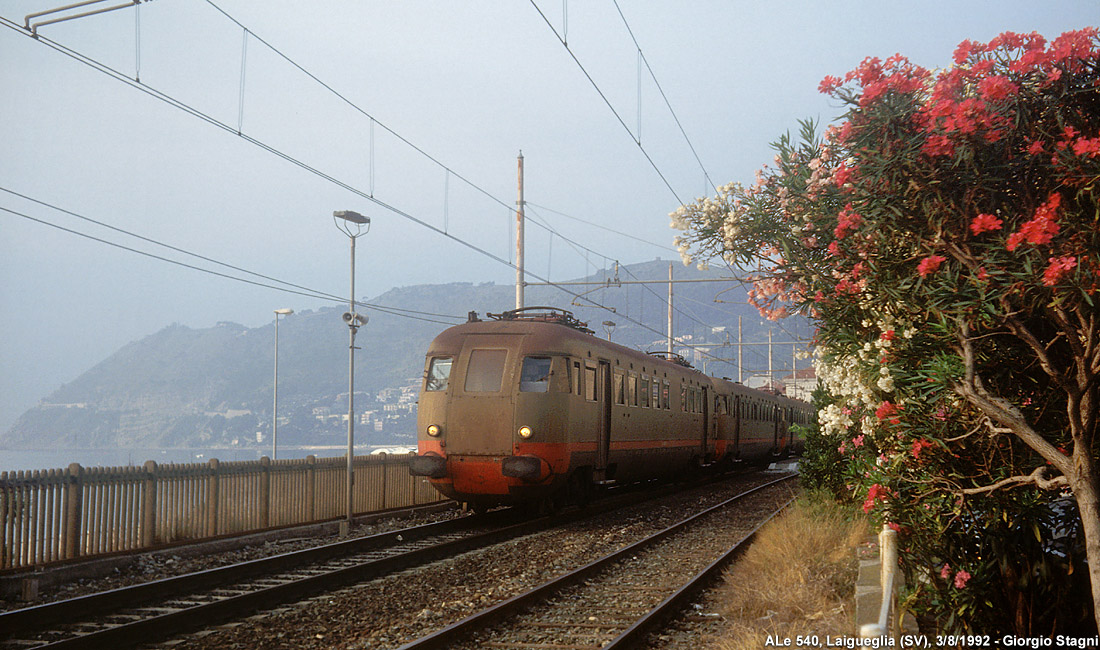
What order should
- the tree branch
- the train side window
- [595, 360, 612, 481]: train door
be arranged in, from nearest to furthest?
the tree branch < [595, 360, 612, 481]: train door < the train side window

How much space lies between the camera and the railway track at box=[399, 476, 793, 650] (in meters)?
8.05

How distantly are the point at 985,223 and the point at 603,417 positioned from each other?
13.1 meters

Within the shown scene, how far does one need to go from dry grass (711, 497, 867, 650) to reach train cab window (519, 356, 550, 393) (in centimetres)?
449

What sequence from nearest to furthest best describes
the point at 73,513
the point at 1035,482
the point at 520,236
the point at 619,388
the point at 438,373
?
the point at 1035,482 < the point at 73,513 < the point at 438,373 < the point at 619,388 < the point at 520,236

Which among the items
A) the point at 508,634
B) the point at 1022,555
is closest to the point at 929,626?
the point at 1022,555

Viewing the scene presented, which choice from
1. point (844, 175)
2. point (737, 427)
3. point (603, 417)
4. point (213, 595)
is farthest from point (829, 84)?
point (737, 427)

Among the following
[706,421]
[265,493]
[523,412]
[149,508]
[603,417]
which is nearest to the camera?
[149,508]

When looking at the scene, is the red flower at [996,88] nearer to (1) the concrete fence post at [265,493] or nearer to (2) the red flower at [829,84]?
(2) the red flower at [829,84]

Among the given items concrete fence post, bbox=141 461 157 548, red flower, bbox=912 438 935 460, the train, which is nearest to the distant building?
the train

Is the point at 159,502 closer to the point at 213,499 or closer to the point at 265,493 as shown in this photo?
the point at 213,499

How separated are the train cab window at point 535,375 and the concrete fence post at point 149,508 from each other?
5.83m

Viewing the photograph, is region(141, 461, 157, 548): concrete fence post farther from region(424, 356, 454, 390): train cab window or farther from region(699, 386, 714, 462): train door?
region(699, 386, 714, 462): train door

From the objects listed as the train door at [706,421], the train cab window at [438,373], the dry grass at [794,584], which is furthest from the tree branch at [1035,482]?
the train door at [706,421]

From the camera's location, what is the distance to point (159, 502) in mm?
12953
